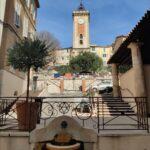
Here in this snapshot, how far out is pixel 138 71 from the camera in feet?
38.8

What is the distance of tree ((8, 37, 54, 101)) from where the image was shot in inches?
337

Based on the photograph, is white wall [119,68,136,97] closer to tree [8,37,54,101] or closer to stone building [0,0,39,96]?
tree [8,37,54,101]

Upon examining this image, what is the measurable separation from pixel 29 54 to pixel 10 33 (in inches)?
438

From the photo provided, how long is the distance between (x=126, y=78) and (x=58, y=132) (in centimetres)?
983

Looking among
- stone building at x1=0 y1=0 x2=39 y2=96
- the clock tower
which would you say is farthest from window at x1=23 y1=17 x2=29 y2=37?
the clock tower

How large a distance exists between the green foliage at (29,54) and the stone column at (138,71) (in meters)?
5.17

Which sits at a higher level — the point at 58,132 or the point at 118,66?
the point at 118,66

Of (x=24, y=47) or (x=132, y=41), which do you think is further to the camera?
(x=132, y=41)

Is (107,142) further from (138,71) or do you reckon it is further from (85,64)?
(85,64)

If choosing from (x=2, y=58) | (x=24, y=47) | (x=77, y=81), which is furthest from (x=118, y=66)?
(x=77, y=81)

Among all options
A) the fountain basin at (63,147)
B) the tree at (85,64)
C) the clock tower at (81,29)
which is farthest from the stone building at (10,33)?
the clock tower at (81,29)

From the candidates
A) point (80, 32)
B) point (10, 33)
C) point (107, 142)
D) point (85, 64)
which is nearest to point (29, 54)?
point (107, 142)

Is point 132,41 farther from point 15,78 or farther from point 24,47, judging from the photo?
point 15,78

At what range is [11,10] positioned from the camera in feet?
61.5
